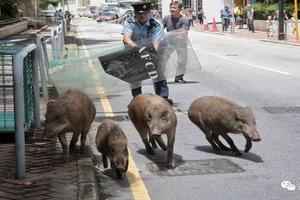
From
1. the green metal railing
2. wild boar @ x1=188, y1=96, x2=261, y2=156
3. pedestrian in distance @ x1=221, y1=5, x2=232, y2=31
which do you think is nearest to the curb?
wild boar @ x1=188, y1=96, x2=261, y2=156

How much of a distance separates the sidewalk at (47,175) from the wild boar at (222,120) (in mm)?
1435

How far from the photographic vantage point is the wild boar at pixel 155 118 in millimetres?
6496

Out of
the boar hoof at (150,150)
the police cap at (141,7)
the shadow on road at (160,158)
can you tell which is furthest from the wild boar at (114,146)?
the police cap at (141,7)

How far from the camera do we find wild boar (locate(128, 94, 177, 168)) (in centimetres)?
650

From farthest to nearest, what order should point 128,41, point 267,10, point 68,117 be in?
point 267,10 → point 128,41 → point 68,117

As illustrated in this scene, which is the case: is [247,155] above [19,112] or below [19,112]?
below

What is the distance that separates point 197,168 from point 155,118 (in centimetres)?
89

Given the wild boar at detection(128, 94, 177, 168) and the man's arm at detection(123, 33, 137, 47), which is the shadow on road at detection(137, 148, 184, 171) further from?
the man's arm at detection(123, 33, 137, 47)

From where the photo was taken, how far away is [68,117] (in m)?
6.86

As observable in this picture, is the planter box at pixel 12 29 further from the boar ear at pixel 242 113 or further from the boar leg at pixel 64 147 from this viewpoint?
the boar ear at pixel 242 113

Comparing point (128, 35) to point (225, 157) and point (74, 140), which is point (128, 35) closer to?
point (74, 140)

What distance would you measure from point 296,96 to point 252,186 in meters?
6.67

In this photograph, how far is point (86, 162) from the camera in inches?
269

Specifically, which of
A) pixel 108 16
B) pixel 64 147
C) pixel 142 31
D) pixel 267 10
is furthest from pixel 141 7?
pixel 108 16
